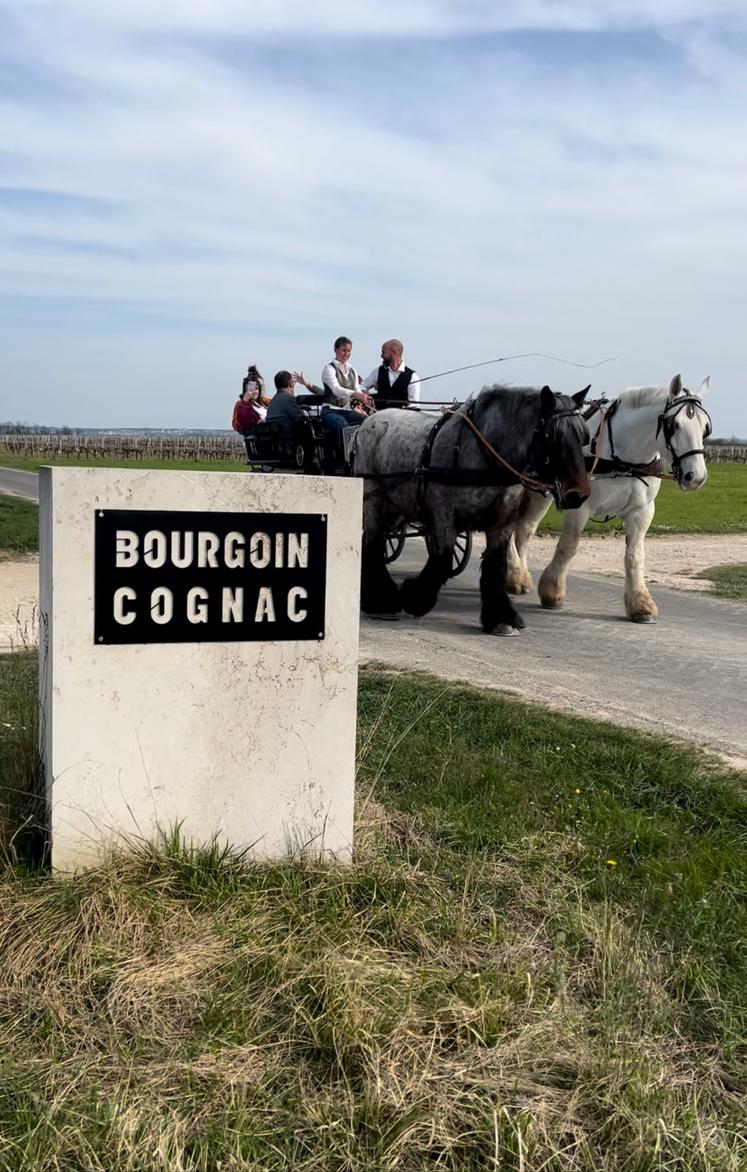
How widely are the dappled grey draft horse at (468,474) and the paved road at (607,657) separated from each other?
38 centimetres

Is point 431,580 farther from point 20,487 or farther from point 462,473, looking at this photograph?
point 20,487

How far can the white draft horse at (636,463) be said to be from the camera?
32.6ft

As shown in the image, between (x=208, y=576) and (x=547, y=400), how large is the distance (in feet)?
18.9

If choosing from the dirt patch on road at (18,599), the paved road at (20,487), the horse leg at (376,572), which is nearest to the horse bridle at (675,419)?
the horse leg at (376,572)

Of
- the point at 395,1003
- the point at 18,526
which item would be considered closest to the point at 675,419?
the point at 395,1003

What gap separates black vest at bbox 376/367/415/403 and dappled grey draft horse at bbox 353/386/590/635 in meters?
1.30

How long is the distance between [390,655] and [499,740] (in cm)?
267

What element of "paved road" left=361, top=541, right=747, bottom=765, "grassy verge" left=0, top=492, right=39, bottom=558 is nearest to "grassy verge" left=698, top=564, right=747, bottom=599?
"paved road" left=361, top=541, right=747, bottom=765

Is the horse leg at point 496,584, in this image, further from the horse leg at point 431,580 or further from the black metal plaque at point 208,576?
the black metal plaque at point 208,576

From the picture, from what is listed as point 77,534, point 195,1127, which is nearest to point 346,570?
point 77,534

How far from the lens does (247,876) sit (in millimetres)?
3764

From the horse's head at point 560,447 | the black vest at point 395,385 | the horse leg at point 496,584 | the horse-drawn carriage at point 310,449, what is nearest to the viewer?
the horse's head at point 560,447

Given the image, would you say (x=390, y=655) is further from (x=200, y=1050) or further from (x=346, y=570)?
(x=200, y=1050)

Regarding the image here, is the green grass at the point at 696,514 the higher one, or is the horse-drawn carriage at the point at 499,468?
the horse-drawn carriage at the point at 499,468
